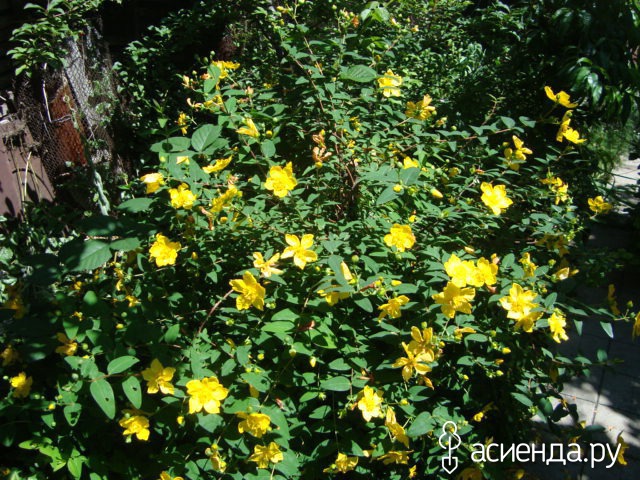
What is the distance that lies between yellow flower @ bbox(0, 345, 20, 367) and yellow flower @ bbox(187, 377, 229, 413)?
0.65m

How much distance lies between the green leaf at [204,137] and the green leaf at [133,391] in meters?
0.76

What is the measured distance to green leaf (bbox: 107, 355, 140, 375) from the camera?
1.33m

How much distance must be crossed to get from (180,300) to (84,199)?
2.20 metres

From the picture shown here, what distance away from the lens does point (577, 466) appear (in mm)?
2438

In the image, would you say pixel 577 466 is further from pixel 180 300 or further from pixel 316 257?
pixel 180 300

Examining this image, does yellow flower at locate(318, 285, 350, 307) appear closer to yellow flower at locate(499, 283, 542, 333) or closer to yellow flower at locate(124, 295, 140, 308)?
yellow flower at locate(499, 283, 542, 333)

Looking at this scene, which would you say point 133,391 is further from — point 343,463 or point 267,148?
point 267,148

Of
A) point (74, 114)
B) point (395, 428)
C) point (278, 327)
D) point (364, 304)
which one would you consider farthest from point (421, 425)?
point (74, 114)

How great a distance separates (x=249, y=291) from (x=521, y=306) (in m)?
0.79

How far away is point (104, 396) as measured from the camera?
4.25 ft

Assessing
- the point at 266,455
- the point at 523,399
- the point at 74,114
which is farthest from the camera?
the point at 74,114

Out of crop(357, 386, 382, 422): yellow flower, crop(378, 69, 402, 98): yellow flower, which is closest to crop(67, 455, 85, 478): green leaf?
crop(357, 386, 382, 422): yellow flower

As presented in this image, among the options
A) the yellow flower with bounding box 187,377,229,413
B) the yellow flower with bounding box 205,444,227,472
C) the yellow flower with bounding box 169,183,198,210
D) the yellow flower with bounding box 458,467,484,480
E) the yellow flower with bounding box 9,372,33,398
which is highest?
the yellow flower with bounding box 169,183,198,210

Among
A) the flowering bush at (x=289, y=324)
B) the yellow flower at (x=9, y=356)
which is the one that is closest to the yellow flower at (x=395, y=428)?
the flowering bush at (x=289, y=324)
